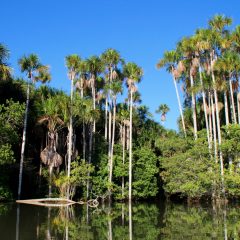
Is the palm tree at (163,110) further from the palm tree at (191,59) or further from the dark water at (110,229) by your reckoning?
the dark water at (110,229)

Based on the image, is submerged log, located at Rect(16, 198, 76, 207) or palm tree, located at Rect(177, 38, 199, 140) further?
palm tree, located at Rect(177, 38, 199, 140)

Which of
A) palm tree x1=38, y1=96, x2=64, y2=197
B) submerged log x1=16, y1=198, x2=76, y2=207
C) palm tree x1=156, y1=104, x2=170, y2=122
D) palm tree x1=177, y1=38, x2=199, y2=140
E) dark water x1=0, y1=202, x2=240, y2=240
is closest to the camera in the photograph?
dark water x1=0, y1=202, x2=240, y2=240

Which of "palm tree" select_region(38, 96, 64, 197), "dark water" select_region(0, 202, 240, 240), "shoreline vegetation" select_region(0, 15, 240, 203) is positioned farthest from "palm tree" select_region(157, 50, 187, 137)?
"dark water" select_region(0, 202, 240, 240)

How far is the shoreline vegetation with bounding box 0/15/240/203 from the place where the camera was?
32562 millimetres

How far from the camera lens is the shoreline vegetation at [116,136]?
32.6 metres

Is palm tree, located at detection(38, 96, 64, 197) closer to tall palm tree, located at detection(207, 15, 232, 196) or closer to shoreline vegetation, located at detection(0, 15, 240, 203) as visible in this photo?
shoreline vegetation, located at detection(0, 15, 240, 203)

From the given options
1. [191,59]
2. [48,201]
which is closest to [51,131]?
[48,201]

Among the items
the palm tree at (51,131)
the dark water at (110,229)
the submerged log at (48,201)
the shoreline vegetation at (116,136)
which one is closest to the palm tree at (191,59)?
the shoreline vegetation at (116,136)

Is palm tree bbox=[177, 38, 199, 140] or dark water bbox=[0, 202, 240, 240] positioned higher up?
palm tree bbox=[177, 38, 199, 140]

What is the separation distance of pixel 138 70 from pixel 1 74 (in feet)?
48.0

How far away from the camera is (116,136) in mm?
43969

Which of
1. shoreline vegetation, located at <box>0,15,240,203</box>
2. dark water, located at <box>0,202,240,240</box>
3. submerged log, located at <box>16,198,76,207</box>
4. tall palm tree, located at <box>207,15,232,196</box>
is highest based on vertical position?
tall palm tree, located at <box>207,15,232,196</box>

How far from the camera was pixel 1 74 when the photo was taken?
29.9 meters

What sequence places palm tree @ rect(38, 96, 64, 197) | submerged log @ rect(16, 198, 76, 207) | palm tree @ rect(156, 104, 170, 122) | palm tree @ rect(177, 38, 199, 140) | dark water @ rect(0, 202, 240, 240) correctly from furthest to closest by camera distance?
1. palm tree @ rect(156, 104, 170, 122)
2. palm tree @ rect(177, 38, 199, 140)
3. palm tree @ rect(38, 96, 64, 197)
4. submerged log @ rect(16, 198, 76, 207)
5. dark water @ rect(0, 202, 240, 240)
